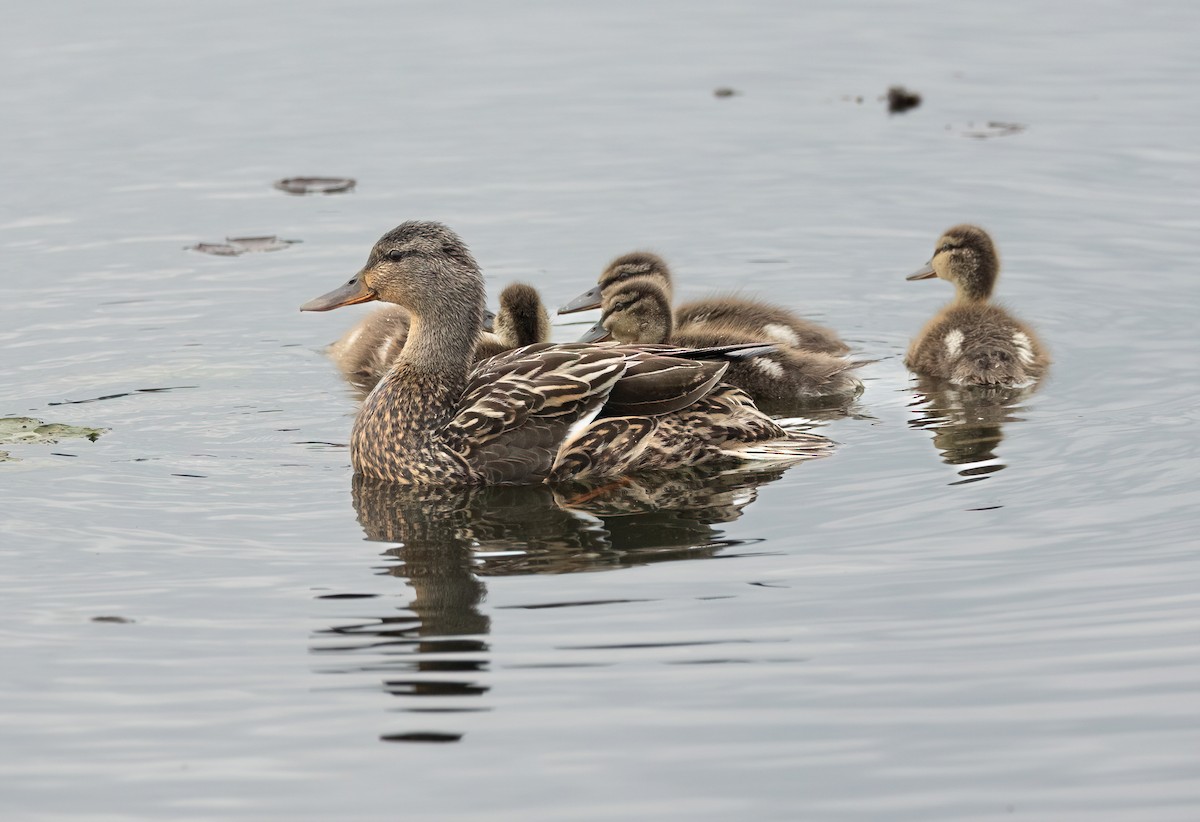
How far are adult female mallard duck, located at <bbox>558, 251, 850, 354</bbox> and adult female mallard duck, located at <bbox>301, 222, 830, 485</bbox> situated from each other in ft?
4.13

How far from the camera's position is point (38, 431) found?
7.97 metres

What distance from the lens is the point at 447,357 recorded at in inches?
298

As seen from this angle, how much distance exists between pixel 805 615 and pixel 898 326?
446 centimetres

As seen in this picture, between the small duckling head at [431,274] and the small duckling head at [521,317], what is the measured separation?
99 cm

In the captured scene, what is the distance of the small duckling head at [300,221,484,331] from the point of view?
299 inches

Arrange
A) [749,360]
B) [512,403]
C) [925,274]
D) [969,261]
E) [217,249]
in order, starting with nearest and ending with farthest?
[512,403], [749,360], [969,261], [925,274], [217,249]

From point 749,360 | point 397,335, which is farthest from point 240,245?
point 749,360

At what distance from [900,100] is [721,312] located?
526 cm

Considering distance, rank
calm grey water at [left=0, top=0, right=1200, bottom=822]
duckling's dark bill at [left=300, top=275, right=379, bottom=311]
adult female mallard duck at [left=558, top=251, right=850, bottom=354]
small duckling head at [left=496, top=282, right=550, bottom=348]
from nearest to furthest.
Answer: calm grey water at [left=0, top=0, right=1200, bottom=822], duckling's dark bill at [left=300, top=275, right=379, bottom=311], small duckling head at [left=496, top=282, right=550, bottom=348], adult female mallard duck at [left=558, top=251, right=850, bottom=354]

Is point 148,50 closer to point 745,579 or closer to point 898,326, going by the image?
point 898,326

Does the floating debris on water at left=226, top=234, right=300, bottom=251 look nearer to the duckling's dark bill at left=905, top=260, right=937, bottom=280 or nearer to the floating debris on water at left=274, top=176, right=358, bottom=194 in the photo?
the floating debris on water at left=274, top=176, right=358, bottom=194

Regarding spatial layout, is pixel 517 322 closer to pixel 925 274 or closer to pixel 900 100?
pixel 925 274

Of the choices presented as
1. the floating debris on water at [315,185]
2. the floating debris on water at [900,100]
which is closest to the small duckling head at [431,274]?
the floating debris on water at [315,185]

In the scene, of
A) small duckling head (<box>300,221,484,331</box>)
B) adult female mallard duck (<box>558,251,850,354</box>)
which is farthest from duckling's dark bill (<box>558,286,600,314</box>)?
small duckling head (<box>300,221,484,331</box>)
